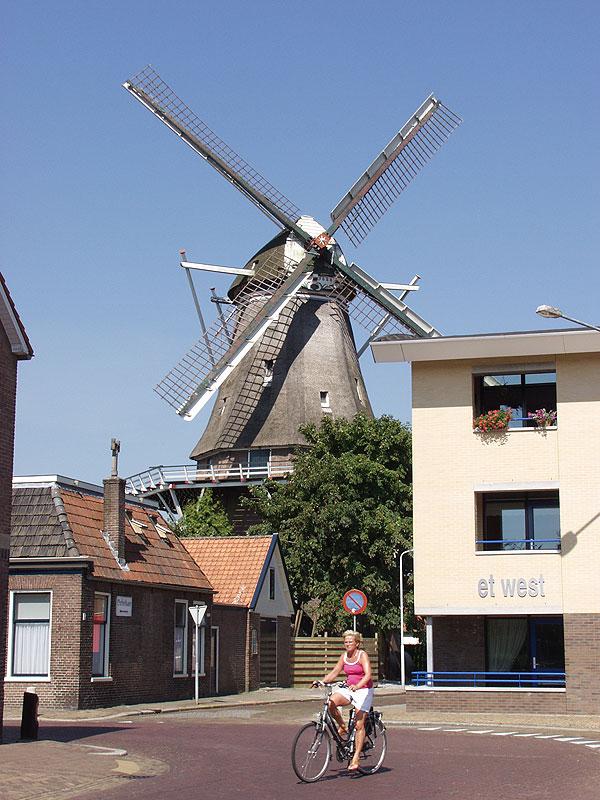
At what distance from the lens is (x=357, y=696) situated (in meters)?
14.6

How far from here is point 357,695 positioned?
14617 millimetres

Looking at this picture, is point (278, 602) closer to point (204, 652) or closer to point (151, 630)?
point (204, 652)

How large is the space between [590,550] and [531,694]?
3.73 meters

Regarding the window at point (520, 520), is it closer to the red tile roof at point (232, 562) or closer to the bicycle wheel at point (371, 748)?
the red tile roof at point (232, 562)

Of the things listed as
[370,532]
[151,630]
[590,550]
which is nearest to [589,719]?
[590,550]

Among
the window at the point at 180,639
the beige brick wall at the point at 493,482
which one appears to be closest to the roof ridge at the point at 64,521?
the window at the point at 180,639

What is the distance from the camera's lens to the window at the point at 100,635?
30.0 m

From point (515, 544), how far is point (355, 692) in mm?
17036

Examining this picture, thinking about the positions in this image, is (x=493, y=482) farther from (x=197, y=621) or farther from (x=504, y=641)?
(x=197, y=621)

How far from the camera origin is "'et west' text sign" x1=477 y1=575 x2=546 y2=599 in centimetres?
2952

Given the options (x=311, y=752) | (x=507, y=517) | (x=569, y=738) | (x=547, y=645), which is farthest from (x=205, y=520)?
(x=311, y=752)

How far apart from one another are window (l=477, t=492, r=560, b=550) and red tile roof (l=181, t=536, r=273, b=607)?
38.2 feet

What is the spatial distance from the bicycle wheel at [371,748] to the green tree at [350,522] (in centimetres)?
3355

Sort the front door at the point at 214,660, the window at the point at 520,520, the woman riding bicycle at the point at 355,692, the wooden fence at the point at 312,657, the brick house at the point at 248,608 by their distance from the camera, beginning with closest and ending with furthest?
1. the woman riding bicycle at the point at 355,692
2. the window at the point at 520,520
3. the front door at the point at 214,660
4. the brick house at the point at 248,608
5. the wooden fence at the point at 312,657
